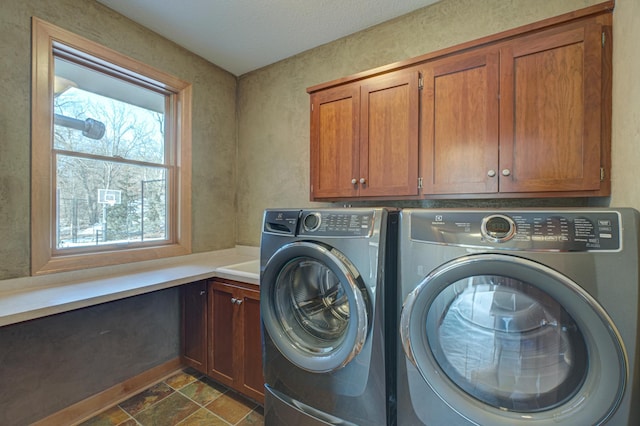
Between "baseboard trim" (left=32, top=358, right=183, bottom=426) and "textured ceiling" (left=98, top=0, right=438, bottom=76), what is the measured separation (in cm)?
258

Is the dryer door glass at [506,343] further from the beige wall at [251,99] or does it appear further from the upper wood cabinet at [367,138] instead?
the upper wood cabinet at [367,138]

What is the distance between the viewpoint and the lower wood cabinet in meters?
1.75

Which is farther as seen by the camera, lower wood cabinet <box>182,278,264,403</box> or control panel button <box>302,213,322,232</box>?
lower wood cabinet <box>182,278,264,403</box>

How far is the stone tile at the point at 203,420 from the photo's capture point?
5.55 ft

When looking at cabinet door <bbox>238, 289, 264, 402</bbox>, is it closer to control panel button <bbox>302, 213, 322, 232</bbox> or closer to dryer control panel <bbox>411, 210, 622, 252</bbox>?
control panel button <bbox>302, 213, 322, 232</bbox>

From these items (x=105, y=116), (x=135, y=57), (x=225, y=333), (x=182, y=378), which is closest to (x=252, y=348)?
(x=225, y=333)

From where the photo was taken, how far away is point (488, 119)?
4.54 ft

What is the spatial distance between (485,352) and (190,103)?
8.65 feet

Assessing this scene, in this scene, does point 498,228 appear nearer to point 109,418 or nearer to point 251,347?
point 251,347

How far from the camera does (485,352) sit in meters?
0.95

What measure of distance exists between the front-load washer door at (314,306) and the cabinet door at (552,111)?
2.98 ft

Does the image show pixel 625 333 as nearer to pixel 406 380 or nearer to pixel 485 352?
pixel 485 352

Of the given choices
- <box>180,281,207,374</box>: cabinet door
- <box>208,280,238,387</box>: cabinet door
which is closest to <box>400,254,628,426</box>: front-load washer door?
<box>208,280,238,387</box>: cabinet door

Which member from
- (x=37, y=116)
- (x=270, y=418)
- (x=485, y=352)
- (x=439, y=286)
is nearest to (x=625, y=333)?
(x=485, y=352)
